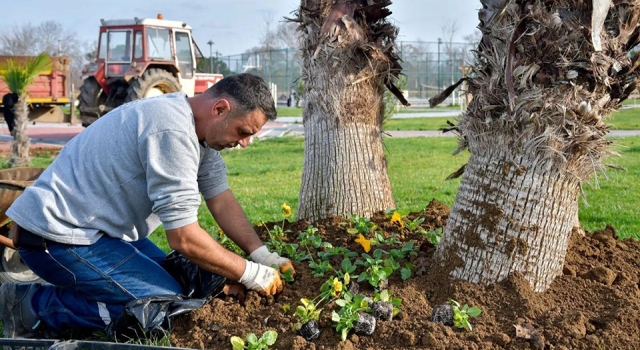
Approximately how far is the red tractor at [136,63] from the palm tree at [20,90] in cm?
351

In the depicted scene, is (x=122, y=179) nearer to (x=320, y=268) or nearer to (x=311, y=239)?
(x=320, y=268)

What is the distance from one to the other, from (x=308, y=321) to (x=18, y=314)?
5.41 ft

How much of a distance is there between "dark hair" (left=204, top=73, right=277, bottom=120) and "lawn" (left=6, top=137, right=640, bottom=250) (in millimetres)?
1758

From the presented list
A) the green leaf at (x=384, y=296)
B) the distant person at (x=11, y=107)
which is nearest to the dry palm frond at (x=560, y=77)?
the green leaf at (x=384, y=296)

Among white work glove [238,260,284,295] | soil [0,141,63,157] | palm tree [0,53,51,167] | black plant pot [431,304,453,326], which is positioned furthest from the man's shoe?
soil [0,141,63,157]

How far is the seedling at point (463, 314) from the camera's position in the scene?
9.20ft

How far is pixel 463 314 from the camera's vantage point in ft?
9.25

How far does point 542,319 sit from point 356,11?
7.67ft

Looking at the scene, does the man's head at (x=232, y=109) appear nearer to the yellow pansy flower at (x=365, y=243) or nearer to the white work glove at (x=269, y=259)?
the white work glove at (x=269, y=259)

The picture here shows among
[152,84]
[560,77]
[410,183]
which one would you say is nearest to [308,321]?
[560,77]

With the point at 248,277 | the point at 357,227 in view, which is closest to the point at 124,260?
the point at 248,277

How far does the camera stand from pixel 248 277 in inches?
125

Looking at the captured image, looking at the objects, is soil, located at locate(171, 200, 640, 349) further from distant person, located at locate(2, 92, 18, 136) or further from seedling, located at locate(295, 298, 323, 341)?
distant person, located at locate(2, 92, 18, 136)

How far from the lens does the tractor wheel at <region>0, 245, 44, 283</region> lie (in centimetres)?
447
